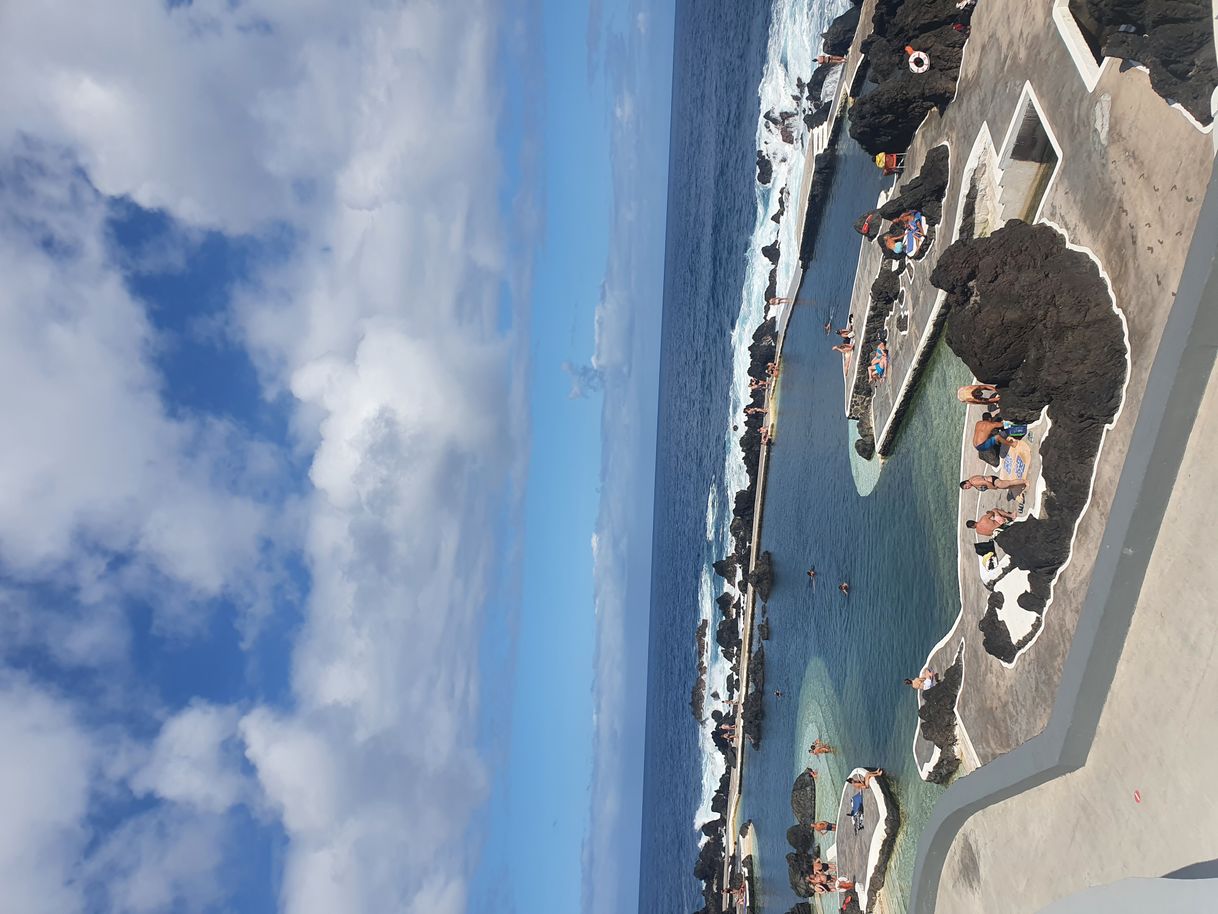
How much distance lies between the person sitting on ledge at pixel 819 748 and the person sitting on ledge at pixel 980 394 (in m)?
20.0

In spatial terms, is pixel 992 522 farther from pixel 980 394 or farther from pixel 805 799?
pixel 805 799

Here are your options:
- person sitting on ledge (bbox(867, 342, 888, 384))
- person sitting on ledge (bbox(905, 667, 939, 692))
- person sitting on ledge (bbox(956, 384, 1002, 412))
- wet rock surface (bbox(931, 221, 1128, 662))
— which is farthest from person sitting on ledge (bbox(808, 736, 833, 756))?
person sitting on ledge (bbox(956, 384, 1002, 412))

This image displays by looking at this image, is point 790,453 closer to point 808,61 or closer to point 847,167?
point 847,167

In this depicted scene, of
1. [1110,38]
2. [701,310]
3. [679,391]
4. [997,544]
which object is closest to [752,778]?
[997,544]

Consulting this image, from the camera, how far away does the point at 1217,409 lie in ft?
36.9

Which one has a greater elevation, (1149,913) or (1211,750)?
(1211,750)

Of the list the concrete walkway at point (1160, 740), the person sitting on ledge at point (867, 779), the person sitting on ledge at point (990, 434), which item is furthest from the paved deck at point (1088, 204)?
the person sitting on ledge at point (867, 779)

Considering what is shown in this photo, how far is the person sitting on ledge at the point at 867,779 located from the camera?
85.3ft

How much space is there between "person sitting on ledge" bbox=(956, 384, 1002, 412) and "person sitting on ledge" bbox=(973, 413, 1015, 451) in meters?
0.45

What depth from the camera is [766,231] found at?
60.9m

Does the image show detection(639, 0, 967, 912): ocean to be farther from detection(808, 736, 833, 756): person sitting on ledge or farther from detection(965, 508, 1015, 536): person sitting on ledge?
A: detection(965, 508, 1015, 536): person sitting on ledge

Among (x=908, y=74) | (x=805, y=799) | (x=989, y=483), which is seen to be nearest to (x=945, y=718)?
(x=989, y=483)

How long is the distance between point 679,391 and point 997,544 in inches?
3711

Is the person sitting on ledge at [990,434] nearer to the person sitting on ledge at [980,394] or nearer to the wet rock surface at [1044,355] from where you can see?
the person sitting on ledge at [980,394]
